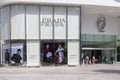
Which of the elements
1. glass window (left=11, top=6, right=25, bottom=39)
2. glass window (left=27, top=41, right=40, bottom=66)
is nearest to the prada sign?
glass window (left=11, top=6, right=25, bottom=39)

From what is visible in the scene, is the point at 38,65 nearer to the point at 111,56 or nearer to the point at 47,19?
the point at 47,19

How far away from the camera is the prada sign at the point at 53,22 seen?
137 feet

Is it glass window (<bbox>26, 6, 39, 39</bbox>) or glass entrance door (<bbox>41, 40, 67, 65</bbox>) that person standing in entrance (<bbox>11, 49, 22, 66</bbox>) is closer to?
glass window (<bbox>26, 6, 39, 39</bbox>)

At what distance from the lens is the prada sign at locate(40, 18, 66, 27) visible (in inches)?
1644

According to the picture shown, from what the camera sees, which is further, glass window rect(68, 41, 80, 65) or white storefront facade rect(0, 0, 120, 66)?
glass window rect(68, 41, 80, 65)

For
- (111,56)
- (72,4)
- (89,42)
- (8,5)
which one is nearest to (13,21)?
(8,5)

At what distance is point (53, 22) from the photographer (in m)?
42.0

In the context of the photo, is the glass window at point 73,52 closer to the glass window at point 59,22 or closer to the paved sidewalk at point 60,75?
the glass window at point 59,22

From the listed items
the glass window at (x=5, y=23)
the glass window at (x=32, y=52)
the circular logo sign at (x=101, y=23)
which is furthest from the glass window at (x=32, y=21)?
the circular logo sign at (x=101, y=23)

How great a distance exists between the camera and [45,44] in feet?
139

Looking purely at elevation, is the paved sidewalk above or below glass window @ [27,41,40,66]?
below

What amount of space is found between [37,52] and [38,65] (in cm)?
156

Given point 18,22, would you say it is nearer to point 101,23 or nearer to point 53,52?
point 53,52

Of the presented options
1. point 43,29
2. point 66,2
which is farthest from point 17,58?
point 66,2
